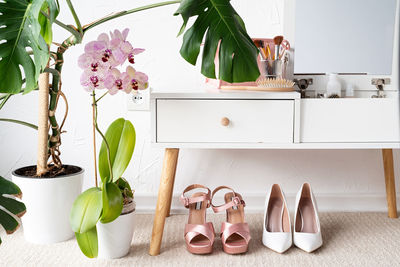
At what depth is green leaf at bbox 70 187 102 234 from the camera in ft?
3.98

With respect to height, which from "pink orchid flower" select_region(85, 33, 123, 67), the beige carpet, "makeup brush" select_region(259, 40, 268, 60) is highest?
"makeup brush" select_region(259, 40, 268, 60)

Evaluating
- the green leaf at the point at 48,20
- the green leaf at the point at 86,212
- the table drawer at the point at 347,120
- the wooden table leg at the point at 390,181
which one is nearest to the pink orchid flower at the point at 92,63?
the green leaf at the point at 48,20

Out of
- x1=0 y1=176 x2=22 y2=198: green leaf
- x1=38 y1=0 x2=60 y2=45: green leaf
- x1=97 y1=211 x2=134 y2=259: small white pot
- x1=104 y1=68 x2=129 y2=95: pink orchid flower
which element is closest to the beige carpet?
x1=97 y1=211 x2=134 y2=259: small white pot

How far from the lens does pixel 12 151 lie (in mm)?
1798

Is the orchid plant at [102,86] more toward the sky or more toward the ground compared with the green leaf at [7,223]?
more toward the sky

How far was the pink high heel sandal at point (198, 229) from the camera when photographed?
1384 millimetres

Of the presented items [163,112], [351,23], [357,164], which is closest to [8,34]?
[163,112]

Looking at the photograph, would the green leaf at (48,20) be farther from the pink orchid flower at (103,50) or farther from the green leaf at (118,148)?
the green leaf at (118,148)

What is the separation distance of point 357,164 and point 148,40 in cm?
95

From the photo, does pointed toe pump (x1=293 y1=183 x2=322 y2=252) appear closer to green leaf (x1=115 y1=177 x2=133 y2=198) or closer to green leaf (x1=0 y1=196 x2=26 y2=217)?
green leaf (x1=115 y1=177 x2=133 y2=198)

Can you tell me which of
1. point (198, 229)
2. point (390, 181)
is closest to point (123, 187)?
point (198, 229)

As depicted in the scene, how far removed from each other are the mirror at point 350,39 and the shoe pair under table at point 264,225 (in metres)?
0.45

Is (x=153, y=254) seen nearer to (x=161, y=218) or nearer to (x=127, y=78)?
(x=161, y=218)

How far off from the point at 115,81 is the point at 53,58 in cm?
22
